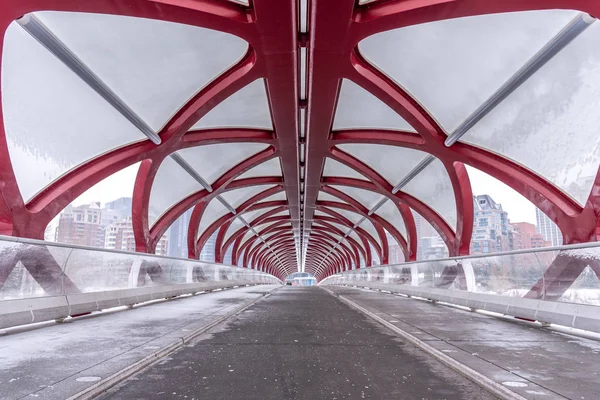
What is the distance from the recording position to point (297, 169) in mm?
22594

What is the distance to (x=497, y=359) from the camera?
4891mm

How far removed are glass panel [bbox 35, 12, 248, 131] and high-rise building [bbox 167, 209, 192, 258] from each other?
1467 cm

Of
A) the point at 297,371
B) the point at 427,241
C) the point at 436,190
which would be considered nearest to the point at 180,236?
the point at 427,241

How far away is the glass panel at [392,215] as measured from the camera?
1157 inches

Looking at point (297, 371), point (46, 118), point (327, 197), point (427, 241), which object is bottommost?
point (297, 371)

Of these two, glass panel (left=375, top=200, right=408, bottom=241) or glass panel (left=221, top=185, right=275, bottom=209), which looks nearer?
glass panel (left=221, top=185, right=275, bottom=209)

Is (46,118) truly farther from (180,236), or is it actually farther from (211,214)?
(211,214)

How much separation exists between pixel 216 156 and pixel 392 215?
1503 cm

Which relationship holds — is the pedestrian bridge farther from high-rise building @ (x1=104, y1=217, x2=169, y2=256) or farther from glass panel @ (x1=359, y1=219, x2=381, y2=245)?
glass panel @ (x1=359, y1=219, x2=381, y2=245)

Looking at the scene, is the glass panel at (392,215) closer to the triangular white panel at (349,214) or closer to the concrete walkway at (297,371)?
the triangular white panel at (349,214)

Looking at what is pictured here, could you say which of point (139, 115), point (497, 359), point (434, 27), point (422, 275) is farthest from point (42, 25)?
point (422, 275)

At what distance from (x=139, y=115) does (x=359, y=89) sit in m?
7.34

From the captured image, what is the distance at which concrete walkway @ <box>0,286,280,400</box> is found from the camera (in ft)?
12.2

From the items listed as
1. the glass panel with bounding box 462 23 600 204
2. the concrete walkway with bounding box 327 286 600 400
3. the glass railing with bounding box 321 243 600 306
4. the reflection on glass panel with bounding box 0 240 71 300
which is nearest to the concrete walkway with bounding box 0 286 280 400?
the reflection on glass panel with bounding box 0 240 71 300
